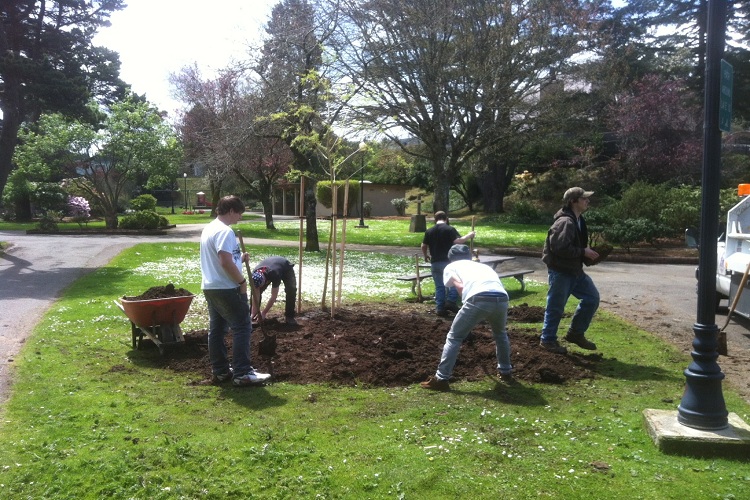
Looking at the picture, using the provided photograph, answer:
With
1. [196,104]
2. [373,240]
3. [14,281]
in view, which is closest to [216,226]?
[14,281]

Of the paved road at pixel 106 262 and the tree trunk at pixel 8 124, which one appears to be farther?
the tree trunk at pixel 8 124

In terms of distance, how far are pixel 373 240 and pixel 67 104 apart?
1238 cm

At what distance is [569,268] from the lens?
290 inches

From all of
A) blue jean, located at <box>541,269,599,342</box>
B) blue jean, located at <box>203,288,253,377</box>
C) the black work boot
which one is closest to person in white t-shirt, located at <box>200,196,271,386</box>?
blue jean, located at <box>203,288,253,377</box>

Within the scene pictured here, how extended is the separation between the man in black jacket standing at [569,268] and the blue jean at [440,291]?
2.88m

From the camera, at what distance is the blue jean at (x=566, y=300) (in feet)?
24.4

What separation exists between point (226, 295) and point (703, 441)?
4149 mm

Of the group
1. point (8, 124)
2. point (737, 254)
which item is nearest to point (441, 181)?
point (8, 124)

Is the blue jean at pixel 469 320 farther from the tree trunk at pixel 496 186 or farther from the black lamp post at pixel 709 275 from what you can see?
the tree trunk at pixel 496 186

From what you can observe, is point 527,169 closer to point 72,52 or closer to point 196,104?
point 196,104

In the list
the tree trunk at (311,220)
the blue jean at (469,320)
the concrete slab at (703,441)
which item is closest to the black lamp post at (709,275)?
the concrete slab at (703,441)

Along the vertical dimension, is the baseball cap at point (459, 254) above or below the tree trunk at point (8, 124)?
below

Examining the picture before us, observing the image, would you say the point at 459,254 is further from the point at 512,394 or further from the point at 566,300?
the point at 512,394

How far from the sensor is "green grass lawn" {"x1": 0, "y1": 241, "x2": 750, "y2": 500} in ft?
13.5
